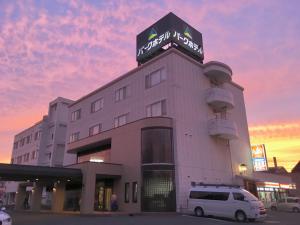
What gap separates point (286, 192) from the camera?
51.2 meters

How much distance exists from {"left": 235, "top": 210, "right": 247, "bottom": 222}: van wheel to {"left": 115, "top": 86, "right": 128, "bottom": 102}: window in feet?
71.3

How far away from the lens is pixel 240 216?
22.8 m

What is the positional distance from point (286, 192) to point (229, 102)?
2408 cm

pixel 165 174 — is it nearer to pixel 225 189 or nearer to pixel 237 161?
pixel 225 189

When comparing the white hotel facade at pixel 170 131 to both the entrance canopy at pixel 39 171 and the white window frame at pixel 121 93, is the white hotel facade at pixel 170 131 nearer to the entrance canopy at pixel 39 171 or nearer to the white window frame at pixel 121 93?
the white window frame at pixel 121 93

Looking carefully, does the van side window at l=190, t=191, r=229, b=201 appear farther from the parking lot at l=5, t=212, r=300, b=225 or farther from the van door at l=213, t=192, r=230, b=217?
the parking lot at l=5, t=212, r=300, b=225

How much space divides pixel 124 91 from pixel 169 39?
28.9 feet

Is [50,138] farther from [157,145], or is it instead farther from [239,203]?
[239,203]

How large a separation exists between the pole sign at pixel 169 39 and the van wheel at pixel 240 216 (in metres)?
22.5

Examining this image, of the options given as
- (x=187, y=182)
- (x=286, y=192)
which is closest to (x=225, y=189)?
(x=187, y=182)

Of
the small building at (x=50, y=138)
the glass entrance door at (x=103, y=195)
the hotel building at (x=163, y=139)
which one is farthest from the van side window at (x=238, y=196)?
the small building at (x=50, y=138)

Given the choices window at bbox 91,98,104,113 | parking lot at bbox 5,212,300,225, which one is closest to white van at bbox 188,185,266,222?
parking lot at bbox 5,212,300,225

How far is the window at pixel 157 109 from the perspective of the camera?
33.7 meters

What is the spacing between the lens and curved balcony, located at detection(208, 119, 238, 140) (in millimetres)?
34938
